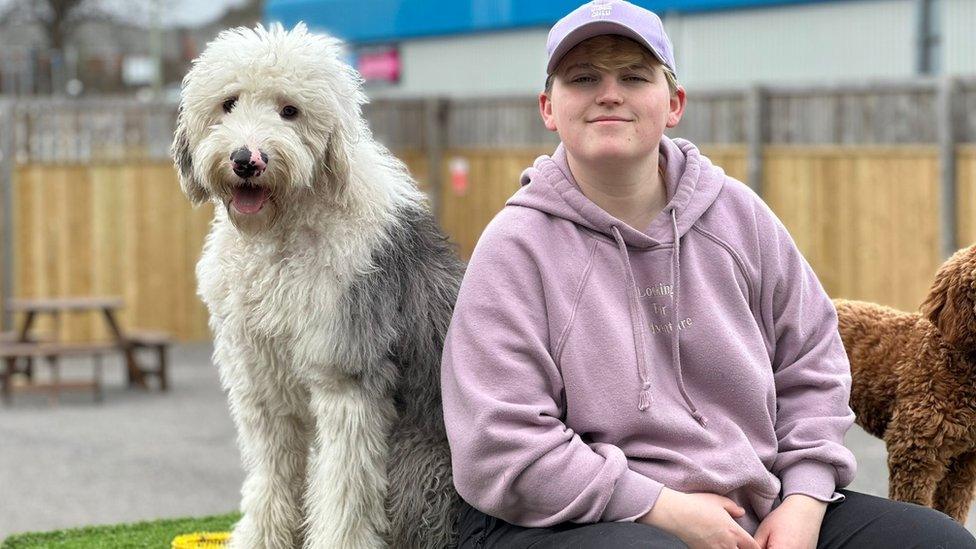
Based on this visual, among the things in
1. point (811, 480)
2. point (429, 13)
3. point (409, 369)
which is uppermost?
point (429, 13)

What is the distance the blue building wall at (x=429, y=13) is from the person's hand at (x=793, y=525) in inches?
437

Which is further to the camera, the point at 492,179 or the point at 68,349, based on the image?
the point at 492,179

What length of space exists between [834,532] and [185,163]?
5.94ft

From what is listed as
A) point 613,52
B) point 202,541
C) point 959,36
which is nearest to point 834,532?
point 613,52

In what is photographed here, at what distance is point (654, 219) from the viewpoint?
3225 millimetres

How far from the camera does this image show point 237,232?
3.43 metres

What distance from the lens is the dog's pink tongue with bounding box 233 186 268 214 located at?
3.27m

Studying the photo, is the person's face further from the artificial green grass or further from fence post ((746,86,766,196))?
fence post ((746,86,766,196))

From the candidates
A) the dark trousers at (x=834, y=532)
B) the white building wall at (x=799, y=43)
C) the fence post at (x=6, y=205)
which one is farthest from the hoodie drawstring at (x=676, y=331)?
the fence post at (x=6, y=205)

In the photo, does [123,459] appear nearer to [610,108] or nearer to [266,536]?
[266,536]

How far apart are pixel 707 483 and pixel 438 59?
1516cm

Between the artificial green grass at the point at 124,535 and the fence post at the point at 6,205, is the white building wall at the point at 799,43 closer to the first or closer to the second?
the fence post at the point at 6,205

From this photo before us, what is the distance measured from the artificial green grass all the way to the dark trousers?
7.70 ft

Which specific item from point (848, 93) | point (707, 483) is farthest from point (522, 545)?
point (848, 93)
